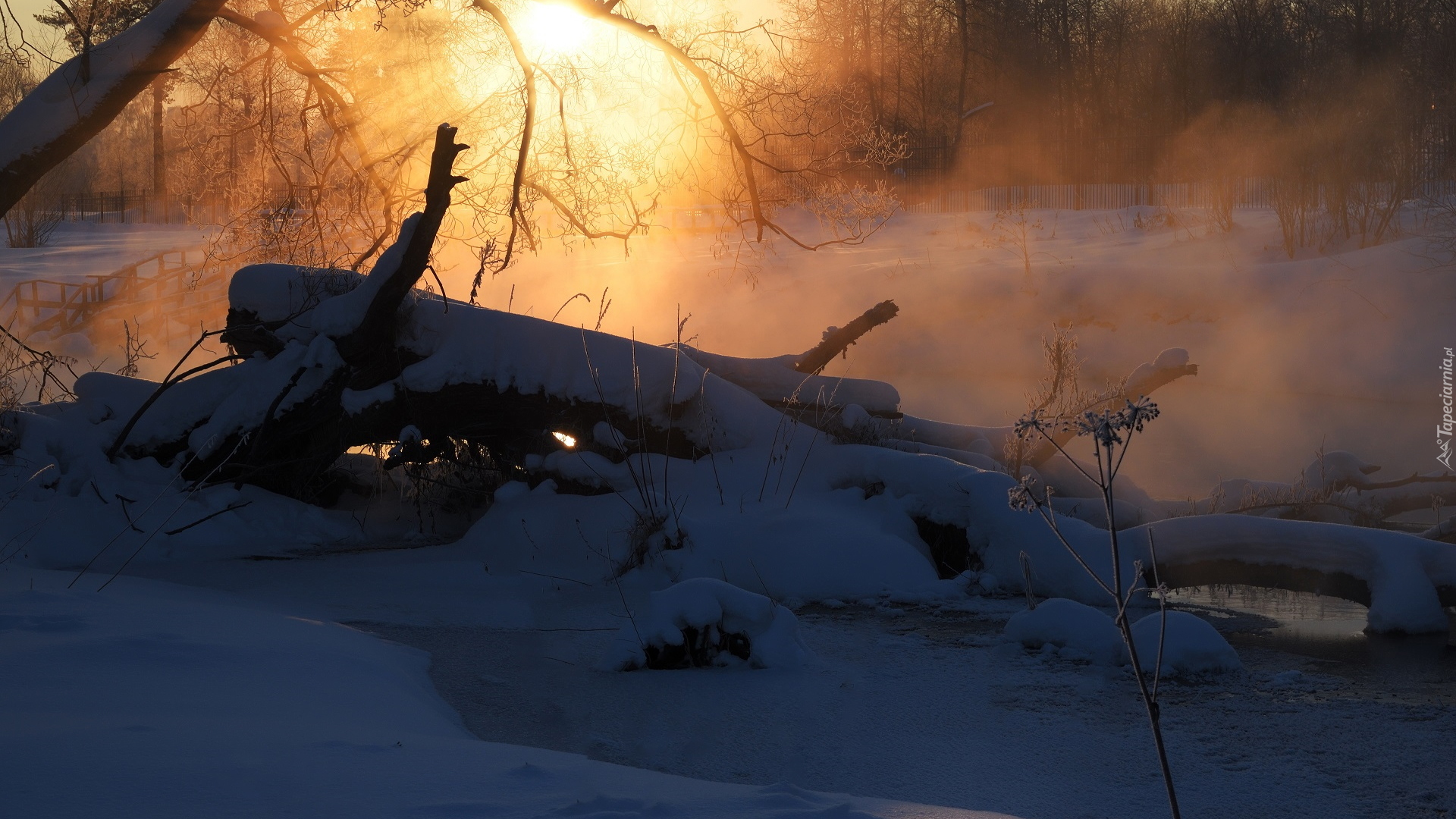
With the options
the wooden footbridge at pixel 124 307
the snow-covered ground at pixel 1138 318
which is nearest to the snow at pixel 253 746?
the snow-covered ground at pixel 1138 318

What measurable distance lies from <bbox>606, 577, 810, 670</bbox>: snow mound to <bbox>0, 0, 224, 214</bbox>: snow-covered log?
350 cm

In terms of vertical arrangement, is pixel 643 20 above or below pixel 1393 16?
below

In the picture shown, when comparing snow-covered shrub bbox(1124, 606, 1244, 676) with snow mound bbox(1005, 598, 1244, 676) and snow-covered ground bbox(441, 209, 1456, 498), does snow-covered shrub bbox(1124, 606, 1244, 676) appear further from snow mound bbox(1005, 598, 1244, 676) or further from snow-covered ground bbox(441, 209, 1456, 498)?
snow-covered ground bbox(441, 209, 1456, 498)

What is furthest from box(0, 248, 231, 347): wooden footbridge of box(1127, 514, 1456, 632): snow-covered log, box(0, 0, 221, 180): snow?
box(1127, 514, 1456, 632): snow-covered log

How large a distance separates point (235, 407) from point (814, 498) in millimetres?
4137

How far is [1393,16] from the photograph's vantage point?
32344 millimetres

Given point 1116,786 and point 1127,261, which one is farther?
point 1127,261

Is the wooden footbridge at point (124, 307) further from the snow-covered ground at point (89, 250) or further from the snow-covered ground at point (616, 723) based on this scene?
the snow-covered ground at point (616, 723)

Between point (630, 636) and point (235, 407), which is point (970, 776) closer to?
point (630, 636)

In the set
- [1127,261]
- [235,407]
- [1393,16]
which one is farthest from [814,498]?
[1393,16]

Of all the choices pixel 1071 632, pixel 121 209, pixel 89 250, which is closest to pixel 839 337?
pixel 1071 632

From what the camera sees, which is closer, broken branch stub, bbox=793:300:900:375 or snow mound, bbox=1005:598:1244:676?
snow mound, bbox=1005:598:1244:676

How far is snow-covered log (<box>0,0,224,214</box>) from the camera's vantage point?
5223 mm

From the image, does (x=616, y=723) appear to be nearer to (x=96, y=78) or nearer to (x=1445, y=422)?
(x=96, y=78)
